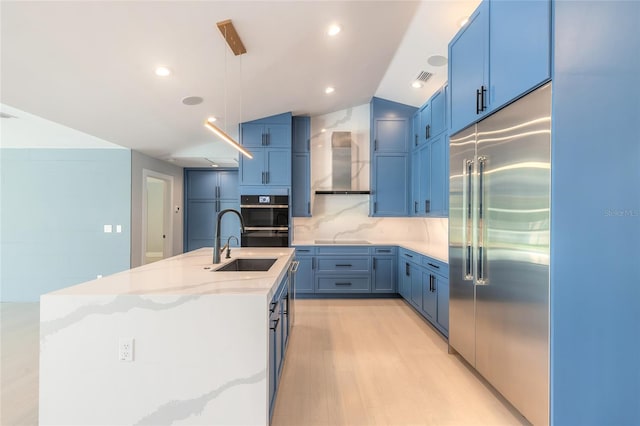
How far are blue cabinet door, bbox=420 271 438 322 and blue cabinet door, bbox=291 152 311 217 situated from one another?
2068 millimetres

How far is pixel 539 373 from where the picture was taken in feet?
5.41

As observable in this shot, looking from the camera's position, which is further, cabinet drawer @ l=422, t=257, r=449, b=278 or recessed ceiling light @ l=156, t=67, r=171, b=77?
cabinet drawer @ l=422, t=257, r=449, b=278

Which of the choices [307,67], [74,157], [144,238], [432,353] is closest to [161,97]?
[307,67]

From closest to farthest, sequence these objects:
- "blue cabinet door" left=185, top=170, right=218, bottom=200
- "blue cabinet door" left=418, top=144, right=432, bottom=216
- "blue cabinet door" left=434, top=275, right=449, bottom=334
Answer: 1. "blue cabinet door" left=434, top=275, right=449, bottom=334
2. "blue cabinet door" left=418, top=144, right=432, bottom=216
3. "blue cabinet door" left=185, top=170, right=218, bottom=200

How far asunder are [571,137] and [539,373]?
1.30m

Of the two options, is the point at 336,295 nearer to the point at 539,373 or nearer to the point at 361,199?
the point at 361,199

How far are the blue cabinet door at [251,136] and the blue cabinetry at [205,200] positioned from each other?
2.08 m

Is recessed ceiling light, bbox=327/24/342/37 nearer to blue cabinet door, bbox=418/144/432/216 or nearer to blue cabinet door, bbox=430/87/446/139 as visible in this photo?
blue cabinet door, bbox=430/87/446/139

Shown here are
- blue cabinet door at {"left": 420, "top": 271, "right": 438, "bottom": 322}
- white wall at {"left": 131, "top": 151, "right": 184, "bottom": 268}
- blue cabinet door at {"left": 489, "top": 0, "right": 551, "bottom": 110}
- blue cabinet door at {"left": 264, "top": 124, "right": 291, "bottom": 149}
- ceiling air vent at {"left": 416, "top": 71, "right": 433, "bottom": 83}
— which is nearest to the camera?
blue cabinet door at {"left": 489, "top": 0, "right": 551, "bottom": 110}

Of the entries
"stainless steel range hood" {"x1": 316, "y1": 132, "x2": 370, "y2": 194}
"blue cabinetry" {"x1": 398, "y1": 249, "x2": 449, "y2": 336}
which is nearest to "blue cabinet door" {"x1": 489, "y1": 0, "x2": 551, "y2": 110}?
"blue cabinetry" {"x1": 398, "y1": 249, "x2": 449, "y2": 336}

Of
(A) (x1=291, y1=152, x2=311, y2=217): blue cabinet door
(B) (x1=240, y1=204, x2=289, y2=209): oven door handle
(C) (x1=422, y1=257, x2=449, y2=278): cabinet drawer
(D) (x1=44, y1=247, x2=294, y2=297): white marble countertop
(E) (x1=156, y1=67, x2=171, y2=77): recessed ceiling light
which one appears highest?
(E) (x1=156, y1=67, x2=171, y2=77): recessed ceiling light

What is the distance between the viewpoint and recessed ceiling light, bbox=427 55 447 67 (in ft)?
11.4

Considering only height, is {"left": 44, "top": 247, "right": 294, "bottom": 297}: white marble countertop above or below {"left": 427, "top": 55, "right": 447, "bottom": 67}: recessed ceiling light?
below

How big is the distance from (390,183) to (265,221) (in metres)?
2.08
